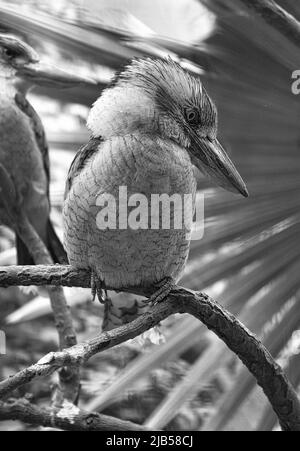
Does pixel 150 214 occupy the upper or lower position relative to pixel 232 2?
lower

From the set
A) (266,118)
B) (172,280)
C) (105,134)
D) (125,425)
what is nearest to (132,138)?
(105,134)

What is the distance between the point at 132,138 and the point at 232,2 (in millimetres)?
424

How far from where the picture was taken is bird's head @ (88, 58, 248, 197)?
966mm

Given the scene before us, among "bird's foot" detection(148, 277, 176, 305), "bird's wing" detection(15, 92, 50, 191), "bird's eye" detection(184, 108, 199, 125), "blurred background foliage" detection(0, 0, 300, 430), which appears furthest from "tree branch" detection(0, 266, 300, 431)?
"bird's wing" detection(15, 92, 50, 191)

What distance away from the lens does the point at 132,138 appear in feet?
3.10

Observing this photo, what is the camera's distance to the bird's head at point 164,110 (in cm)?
97

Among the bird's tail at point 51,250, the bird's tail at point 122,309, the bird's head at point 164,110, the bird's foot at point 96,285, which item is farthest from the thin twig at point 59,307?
the bird's head at point 164,110

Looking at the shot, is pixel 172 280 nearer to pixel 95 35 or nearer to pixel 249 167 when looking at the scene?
pixel 249 167
